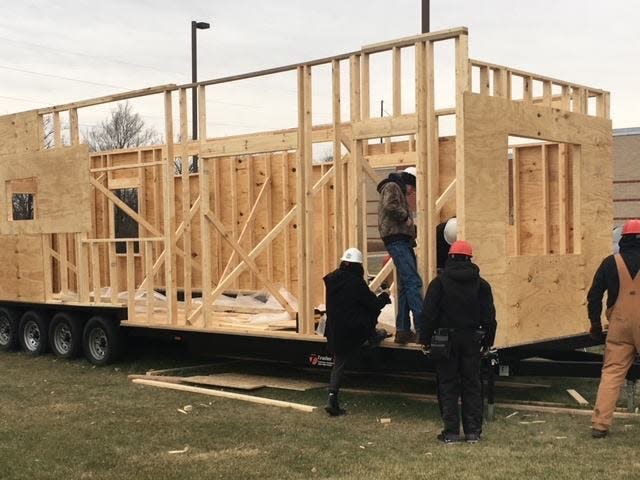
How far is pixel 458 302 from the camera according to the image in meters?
7.60

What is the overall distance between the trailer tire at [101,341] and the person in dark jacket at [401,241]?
472 centimetres

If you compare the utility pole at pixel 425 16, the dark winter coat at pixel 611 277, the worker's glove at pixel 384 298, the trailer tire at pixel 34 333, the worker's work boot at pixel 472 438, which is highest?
the utility pole at pixel 425 16

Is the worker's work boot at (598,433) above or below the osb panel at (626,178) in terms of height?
below

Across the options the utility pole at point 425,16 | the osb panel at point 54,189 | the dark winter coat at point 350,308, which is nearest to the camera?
the dark winter coat at point 350,308

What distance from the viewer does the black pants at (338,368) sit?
346 inches

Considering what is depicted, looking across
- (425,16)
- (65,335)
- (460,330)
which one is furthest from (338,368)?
(425,16)

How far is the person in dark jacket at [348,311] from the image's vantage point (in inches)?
342

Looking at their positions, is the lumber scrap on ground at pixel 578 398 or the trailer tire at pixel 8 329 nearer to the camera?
the lumber scrap on ground at pixel 578 398

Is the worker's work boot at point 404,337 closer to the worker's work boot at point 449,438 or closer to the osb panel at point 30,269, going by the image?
the worker's work boot at point 449,438

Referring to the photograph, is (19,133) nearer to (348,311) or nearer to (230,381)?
(230,381)

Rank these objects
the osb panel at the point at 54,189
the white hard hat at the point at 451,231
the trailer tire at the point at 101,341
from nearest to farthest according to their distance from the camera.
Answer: the white hard hat at the point at 451,231 → the trailer tire at the point at 101,341 → the osb panel at the point at 54,189

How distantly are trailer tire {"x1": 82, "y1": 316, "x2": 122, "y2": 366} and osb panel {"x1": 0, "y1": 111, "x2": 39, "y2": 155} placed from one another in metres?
2.97

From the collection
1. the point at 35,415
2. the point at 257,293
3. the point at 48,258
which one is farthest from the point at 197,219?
the point at 35,415

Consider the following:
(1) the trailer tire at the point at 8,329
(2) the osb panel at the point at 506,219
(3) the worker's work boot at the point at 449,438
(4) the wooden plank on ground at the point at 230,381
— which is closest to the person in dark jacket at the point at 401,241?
(2) the osb panel at the point at 506,219
